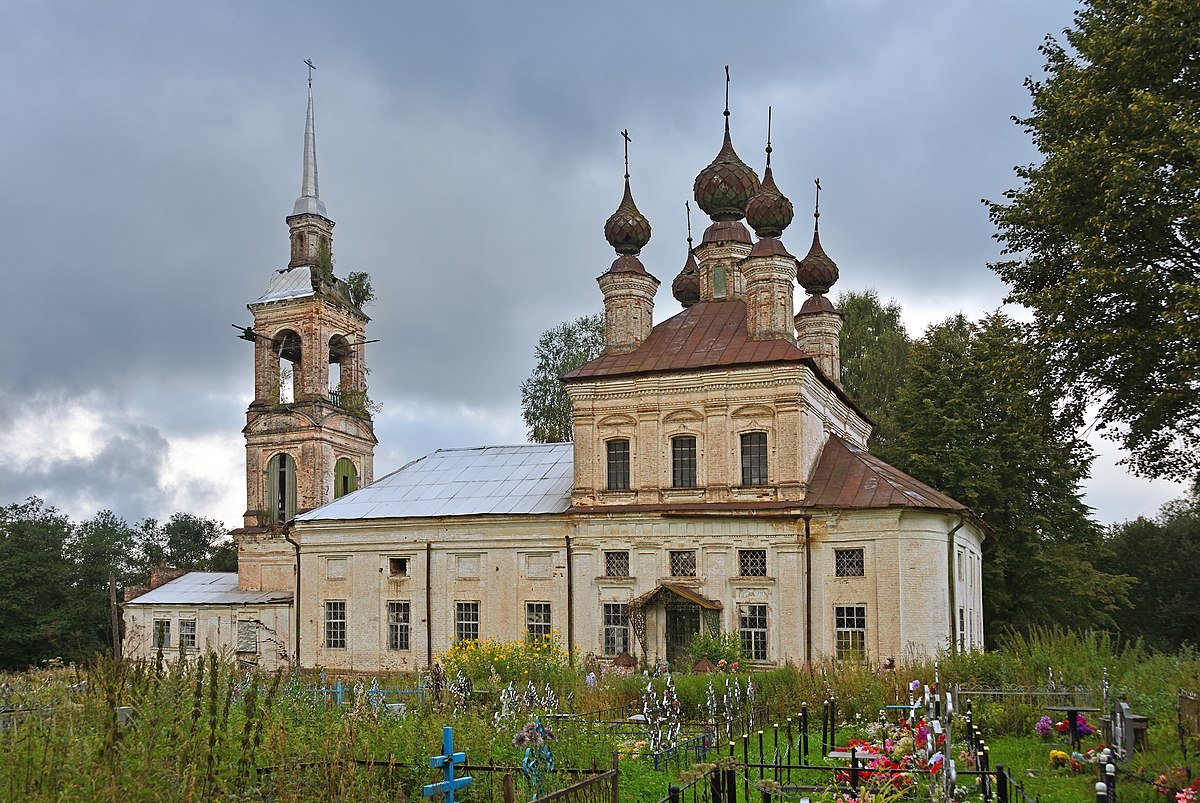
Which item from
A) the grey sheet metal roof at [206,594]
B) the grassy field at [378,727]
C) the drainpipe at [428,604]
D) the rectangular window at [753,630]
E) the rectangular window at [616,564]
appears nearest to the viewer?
the grassy field at [378,727]

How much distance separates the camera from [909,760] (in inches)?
396

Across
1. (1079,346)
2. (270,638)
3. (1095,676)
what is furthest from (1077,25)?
(270,638)

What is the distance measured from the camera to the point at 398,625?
93.5ft

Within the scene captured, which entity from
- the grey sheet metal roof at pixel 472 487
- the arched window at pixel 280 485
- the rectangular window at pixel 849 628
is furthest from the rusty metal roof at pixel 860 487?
the arched window at pixel 280 485

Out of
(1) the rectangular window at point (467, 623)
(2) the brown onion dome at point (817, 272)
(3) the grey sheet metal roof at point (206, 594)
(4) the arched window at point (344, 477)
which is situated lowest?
(1) the rectangular window at point (467, 623)

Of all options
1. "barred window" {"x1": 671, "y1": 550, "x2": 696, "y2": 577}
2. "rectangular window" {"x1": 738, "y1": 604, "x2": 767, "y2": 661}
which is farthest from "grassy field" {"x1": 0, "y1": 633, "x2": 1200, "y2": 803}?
"barred window" {"x1": 671, "y1": 550, "x2": 696, "y2": 577}

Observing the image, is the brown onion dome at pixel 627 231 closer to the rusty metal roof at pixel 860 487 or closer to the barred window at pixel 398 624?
the rusty metal roof at pixel 860 487

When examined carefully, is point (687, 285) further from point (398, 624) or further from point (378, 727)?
point (378, 727)

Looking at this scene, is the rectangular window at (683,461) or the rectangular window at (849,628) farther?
the rectangular window at (683,461)

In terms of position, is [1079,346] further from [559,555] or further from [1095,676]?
[559,555]

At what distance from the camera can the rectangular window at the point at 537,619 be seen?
2670 centimetres

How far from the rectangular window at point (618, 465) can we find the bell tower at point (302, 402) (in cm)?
1205

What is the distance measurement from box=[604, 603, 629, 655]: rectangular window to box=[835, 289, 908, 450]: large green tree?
55.9 feet

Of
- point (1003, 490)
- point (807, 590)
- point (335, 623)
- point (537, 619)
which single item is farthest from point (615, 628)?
point (1003, 490)
